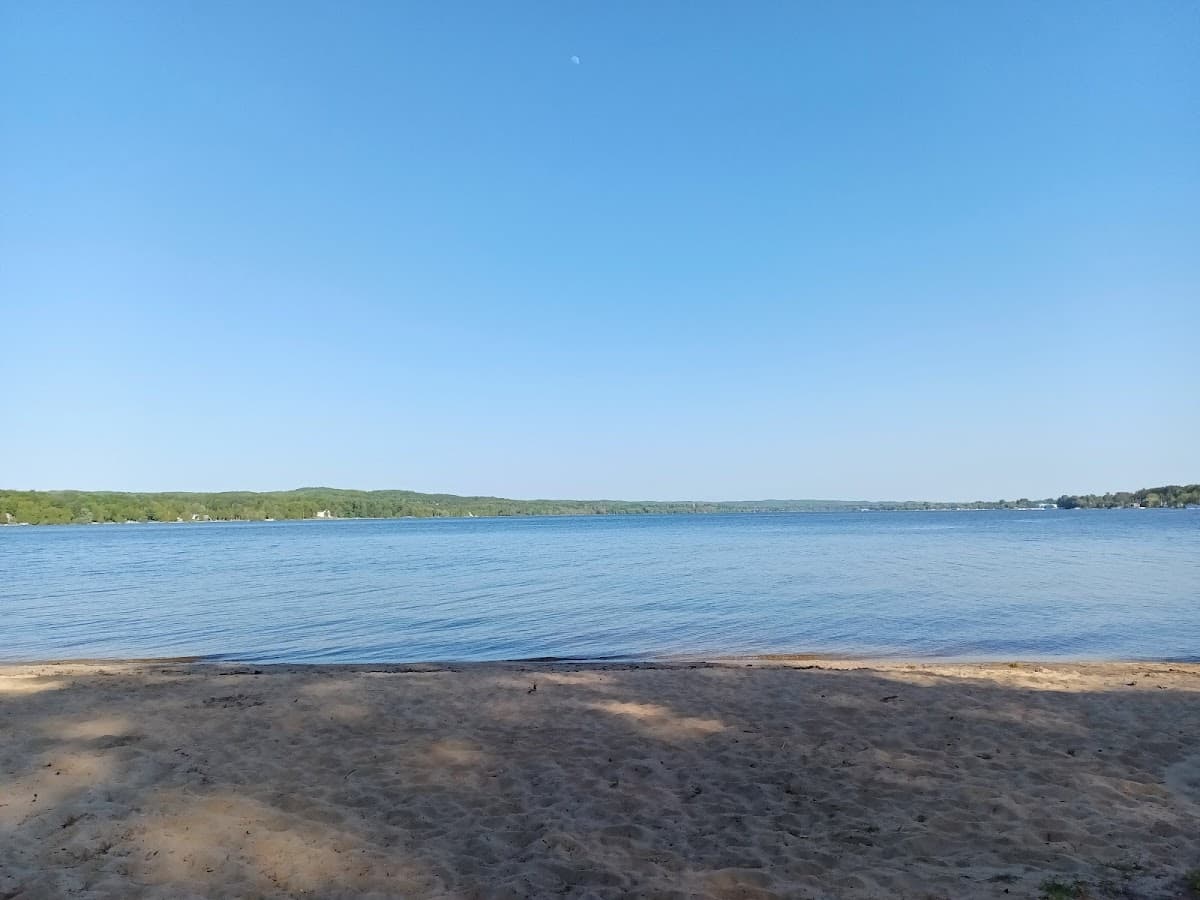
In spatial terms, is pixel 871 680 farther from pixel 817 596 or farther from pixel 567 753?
pixel 817 596

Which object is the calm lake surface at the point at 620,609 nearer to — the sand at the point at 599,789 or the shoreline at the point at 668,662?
the shoreline at the point at 668,662

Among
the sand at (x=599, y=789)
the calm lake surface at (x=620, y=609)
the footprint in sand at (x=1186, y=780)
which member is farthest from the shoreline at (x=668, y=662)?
the footprint in sand at (x=1186, y=780)

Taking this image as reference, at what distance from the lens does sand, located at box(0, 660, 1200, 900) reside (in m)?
5.29

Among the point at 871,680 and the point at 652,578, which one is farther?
the point at 652,578

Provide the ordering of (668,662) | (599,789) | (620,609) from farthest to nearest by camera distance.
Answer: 1. (620,609)
2. (668,662)
3. (599,789)

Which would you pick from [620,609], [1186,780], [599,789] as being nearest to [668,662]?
[599,789]

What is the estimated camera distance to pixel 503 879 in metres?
5.30

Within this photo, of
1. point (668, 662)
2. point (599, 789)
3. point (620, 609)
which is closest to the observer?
point (599, 789)

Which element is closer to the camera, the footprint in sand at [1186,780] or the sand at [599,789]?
the sand at [599,789]

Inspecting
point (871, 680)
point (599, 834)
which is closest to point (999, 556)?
point (871, 680)

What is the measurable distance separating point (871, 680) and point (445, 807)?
7.36 m

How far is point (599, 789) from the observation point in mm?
7027

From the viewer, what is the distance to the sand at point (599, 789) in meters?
5.29

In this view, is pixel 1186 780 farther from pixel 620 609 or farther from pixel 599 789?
pixel 620 609
